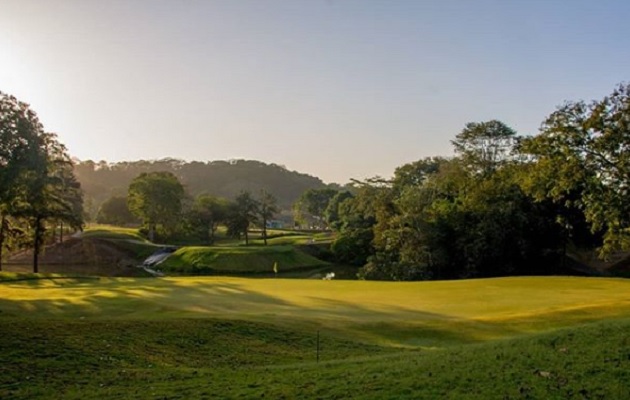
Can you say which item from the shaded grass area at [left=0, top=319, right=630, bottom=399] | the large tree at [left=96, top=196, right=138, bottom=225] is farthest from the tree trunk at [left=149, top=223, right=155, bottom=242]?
the shaded grass area at [left=0, top=319, right=630, bottom=399]

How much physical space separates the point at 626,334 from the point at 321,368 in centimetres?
743

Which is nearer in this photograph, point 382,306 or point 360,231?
point 382,306

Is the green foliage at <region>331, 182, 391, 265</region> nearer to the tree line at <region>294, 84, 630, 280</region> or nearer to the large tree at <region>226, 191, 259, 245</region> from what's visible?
the tree line at <region>294, 84, 630, 280</region>

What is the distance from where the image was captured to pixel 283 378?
462 inches

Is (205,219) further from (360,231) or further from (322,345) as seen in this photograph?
(322,345)

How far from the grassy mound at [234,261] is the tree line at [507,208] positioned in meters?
7.42

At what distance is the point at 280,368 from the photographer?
1329 centimetres

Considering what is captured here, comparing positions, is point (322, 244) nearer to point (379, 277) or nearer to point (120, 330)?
point (379, 277)

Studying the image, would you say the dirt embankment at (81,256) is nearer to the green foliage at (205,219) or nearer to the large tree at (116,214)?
the green foliage at (205,219)

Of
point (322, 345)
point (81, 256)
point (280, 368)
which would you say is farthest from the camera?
point (81, 256)

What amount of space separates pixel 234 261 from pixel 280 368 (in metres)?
65.6

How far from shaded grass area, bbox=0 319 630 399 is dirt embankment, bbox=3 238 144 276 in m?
67.9

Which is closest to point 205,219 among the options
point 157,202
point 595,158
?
point 157,202

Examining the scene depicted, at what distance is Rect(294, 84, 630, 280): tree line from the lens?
34219 millimetres
